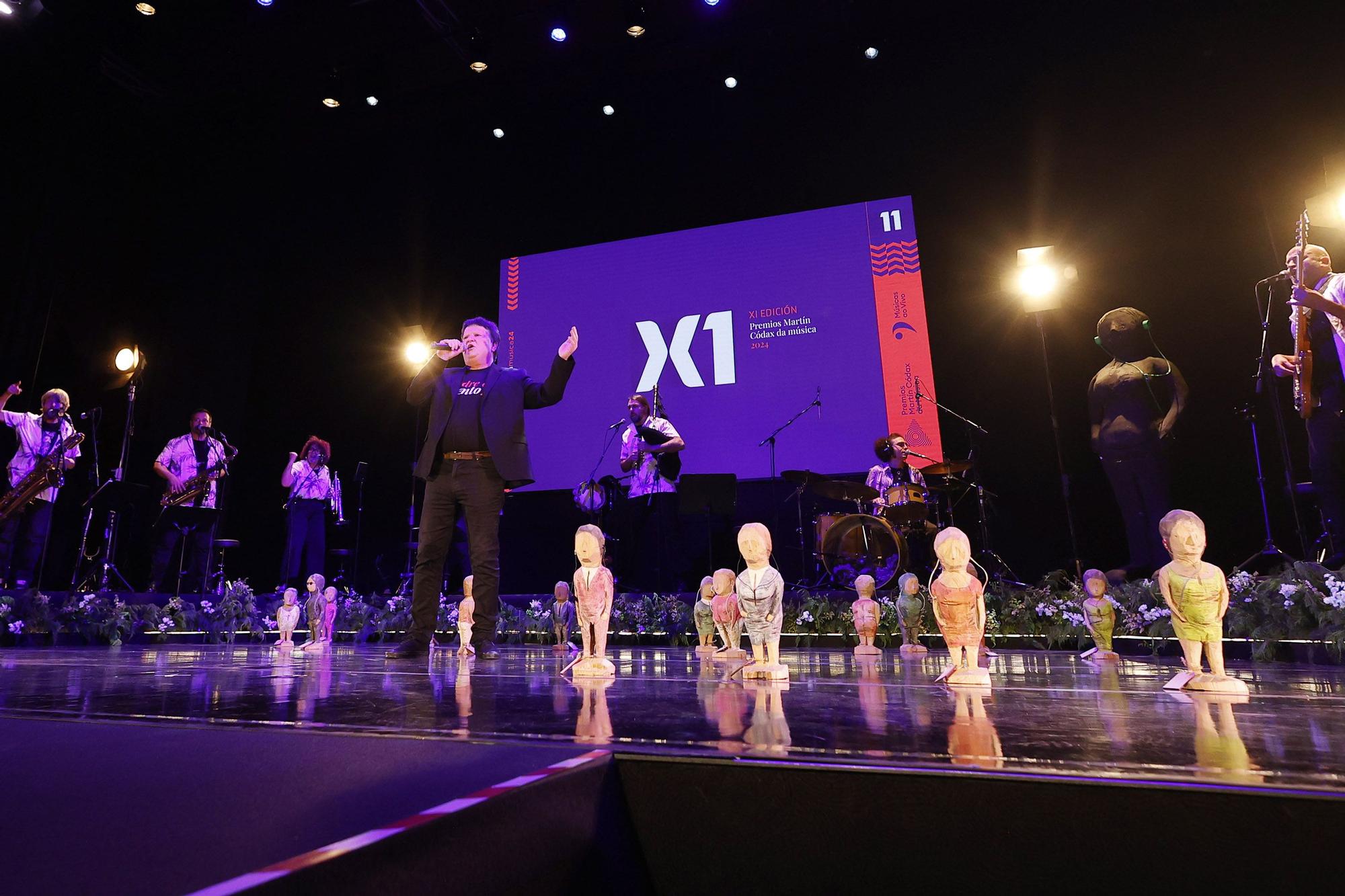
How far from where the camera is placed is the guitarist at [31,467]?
25.1 ft

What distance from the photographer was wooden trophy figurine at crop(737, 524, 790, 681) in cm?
236

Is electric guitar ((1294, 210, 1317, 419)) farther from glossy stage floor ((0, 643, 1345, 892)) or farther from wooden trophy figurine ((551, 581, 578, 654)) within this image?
wooden trophy figurine ((551, 581, 578, 654))

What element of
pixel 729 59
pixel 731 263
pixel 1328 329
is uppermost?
pixel 729 59

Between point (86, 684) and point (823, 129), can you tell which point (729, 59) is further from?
point (86, 684)

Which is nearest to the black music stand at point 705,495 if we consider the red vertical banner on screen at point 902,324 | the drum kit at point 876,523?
the drum kit at point 876,523

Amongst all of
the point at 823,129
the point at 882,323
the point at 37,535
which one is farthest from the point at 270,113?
the point at 882,323

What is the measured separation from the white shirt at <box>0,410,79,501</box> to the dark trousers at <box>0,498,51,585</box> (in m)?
0.18

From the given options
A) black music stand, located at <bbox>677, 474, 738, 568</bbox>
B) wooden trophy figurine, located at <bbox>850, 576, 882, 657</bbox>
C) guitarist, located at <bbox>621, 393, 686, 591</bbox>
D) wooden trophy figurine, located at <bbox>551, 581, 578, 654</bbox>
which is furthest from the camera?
guitarist, located at <bbox>621, 393, 686, 591</bbox>

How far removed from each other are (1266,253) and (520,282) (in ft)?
30.9

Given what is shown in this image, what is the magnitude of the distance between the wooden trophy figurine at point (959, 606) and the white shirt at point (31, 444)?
365 inches

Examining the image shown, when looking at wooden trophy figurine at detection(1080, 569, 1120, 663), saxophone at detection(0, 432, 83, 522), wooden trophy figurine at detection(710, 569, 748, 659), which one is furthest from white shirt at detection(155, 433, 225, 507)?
wooden trophy figurine at detection(1080, 569, 1120, 663)

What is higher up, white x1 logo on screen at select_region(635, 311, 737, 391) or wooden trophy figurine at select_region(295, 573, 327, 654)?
white x1 logo on screen at select_region(635, 311, 737, 391)

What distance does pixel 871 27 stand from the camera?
8.93 m

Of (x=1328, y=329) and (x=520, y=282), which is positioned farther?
(x=520, y=282)
